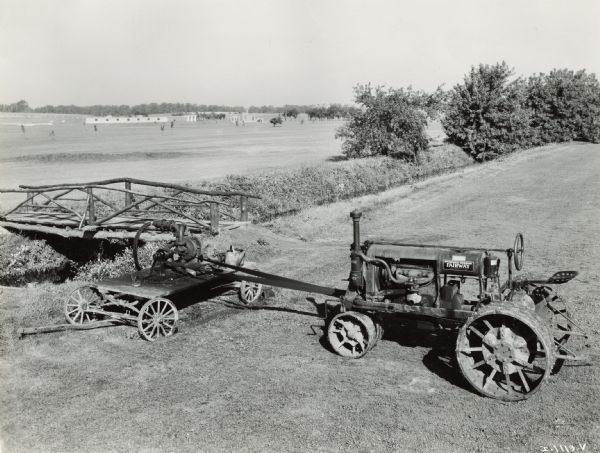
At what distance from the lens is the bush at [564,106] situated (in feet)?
166

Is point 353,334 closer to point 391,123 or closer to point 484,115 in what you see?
point 391,123

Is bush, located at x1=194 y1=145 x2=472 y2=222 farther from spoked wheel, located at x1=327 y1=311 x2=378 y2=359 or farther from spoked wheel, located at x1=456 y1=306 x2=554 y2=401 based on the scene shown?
spoked wheel, located at x1=456 y1=306 x2=554 y2=401

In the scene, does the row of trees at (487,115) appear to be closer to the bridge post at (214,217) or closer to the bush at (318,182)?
the bush at (318,182)

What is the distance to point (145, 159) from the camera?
1624 inches

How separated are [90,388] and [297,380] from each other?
256 cm

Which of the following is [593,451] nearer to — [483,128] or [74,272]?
[74,272]

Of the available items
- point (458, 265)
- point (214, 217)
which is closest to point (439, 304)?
point (458, 265)

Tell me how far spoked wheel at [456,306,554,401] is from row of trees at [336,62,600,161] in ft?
88.6

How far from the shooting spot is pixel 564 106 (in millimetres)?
51969

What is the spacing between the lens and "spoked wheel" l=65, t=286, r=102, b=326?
341 inches

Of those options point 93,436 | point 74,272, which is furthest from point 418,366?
point 74,272

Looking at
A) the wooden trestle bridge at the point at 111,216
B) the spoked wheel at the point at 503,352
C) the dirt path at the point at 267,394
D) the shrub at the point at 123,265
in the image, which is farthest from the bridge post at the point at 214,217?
the spoked wheel at the point at 503,352

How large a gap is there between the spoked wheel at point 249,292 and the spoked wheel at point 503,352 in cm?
472

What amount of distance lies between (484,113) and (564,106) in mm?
17804
